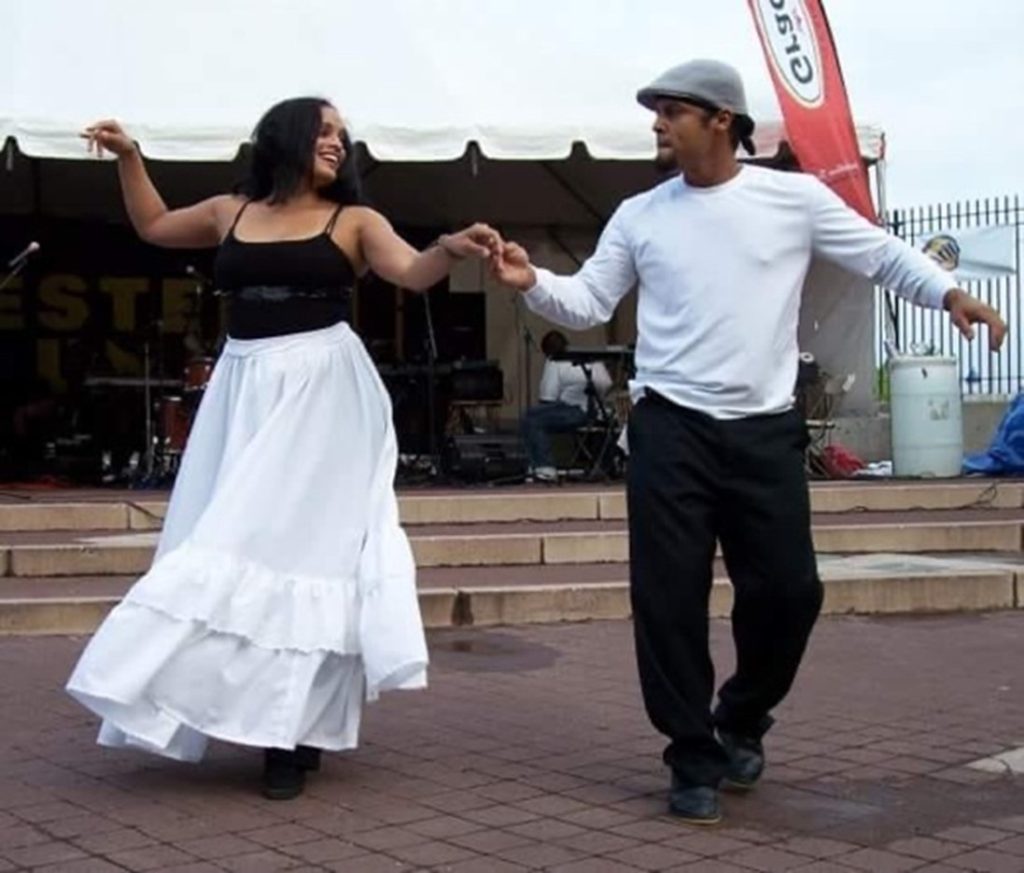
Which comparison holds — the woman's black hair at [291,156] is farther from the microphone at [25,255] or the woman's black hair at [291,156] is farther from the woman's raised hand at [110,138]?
the microphone at [25,255]

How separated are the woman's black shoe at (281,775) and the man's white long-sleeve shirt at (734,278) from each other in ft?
4.52

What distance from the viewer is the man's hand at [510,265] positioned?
383 cm

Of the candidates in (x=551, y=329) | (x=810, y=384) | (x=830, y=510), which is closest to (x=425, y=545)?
(x=830, y=510)

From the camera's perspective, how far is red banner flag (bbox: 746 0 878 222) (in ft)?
34.3

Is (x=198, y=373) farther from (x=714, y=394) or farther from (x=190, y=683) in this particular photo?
(x=714, y=394)

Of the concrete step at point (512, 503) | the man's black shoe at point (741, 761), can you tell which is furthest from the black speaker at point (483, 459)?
the man's black shoe at point (741, 761)

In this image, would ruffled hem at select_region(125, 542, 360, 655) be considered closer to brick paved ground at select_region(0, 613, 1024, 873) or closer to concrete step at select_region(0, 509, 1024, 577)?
brick paved ground at select_region(0, 613, 1024, 873)

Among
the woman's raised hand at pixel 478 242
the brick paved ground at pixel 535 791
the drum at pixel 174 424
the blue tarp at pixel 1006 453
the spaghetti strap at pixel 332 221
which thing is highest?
the spaghetti strap at pixel 332 221

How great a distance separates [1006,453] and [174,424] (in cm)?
667

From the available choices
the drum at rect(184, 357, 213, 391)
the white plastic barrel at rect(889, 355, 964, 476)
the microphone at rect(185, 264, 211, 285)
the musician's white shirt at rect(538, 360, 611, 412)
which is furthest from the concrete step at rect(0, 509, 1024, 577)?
the microphone at rect(185, 264, 211, 285)

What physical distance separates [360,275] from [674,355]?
994 mm

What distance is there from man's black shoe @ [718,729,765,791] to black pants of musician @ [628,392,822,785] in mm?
243

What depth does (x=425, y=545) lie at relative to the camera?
327 inches

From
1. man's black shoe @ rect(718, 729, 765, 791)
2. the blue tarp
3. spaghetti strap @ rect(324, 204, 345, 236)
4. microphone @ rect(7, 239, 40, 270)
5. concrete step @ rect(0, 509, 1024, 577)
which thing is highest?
microphone @ rect(7, 239, 40, 270)
